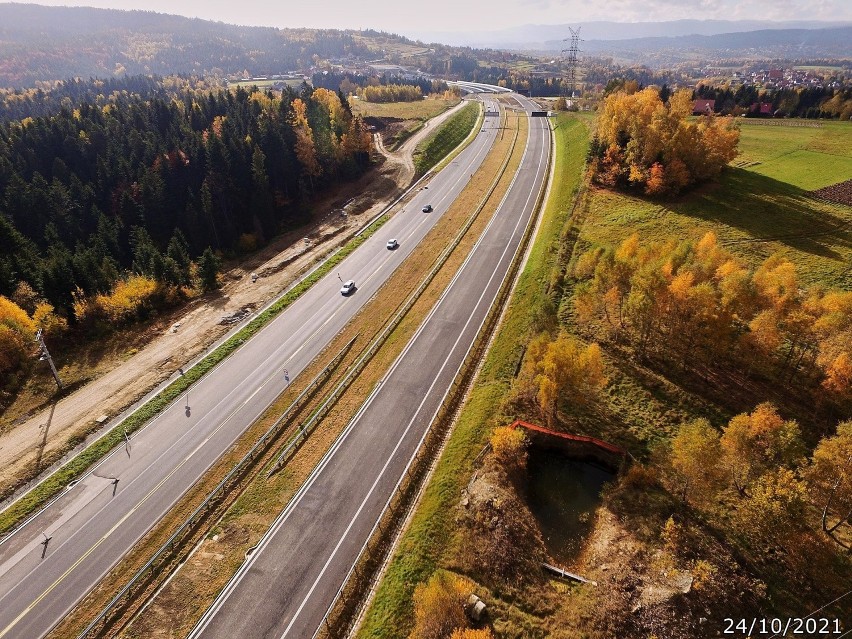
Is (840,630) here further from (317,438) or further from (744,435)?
(317,438)

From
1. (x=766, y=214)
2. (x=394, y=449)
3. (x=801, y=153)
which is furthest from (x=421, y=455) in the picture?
(x=801, y=153)

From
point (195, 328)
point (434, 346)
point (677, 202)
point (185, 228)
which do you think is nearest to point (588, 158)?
point (677, 202)

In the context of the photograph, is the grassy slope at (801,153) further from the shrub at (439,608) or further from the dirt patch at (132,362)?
the shrub at (439,608)

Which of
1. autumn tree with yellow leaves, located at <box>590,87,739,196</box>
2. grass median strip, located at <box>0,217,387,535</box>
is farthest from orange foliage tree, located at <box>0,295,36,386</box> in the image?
autumn tree with yellow leaves, located at <box>590,87,739,196</box>

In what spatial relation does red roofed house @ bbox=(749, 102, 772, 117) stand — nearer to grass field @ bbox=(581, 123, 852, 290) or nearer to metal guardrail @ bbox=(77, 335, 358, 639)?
grass field @ bbox=(581, 123, 852, 290)

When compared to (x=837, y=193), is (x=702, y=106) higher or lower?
higher

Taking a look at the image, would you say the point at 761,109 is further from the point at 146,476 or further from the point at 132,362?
the point at 146,476
